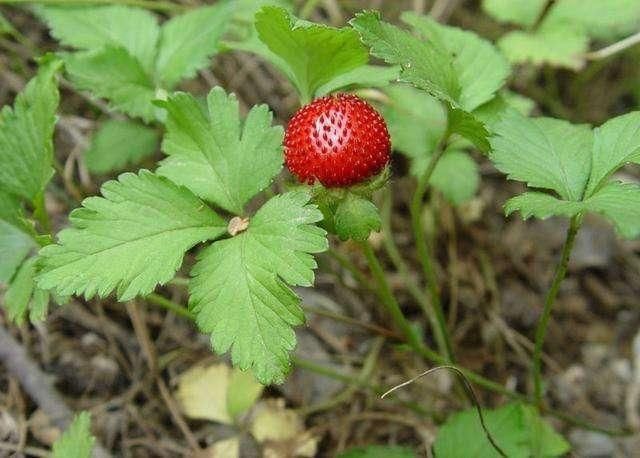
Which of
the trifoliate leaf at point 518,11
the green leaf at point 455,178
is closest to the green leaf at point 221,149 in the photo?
the green leaf at point 455,178

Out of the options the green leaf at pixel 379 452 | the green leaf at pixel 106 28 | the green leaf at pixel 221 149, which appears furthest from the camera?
the green leaf at pixel 106 28

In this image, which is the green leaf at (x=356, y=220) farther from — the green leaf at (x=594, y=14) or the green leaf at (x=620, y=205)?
the green leaf at (x=594, y=14)

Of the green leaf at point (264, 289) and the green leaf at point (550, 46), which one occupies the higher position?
the green leaf at point (550, 46)

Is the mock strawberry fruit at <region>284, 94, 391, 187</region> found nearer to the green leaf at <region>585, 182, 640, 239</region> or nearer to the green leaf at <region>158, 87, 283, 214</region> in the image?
the green leaf at <region>158, 87, 283, 214</region>

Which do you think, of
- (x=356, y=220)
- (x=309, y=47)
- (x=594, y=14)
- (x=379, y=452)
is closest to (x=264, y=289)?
(x=356, y=220)

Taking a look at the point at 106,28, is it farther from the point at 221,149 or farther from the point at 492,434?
the point at 492,434
